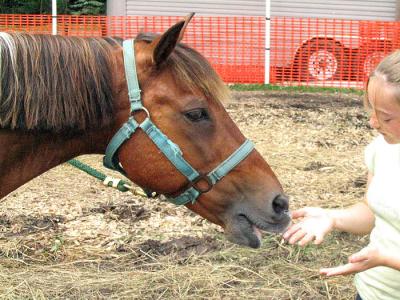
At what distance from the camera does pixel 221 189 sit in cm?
260

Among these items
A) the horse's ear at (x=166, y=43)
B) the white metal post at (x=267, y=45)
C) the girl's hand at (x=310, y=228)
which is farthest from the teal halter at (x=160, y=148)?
the white metal post at (x=267, y=45)

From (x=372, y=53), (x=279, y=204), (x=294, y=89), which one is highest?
(x=372, y=53)

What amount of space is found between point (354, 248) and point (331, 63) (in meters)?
7.71

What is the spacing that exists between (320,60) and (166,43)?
32.0 ft

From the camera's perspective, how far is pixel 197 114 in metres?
2.51

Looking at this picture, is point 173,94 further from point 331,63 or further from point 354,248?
point 331,63

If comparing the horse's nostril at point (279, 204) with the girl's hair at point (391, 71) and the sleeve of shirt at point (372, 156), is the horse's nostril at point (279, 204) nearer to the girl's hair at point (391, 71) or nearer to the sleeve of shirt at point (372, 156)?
the sleeve of shirt at point (372, 156)

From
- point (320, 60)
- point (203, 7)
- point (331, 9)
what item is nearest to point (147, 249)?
point (320, 60)

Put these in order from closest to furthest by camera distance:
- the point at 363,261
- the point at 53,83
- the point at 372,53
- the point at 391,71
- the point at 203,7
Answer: the point at 363,261, the point at 391,71, the point at 53,83, the point at 372,53, the point at 203,7

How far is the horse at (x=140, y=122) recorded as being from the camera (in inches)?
94.6

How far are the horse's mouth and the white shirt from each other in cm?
38

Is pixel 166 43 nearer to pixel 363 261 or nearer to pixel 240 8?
pixel 363 261

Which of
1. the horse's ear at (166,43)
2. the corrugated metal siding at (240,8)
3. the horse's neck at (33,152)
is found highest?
the corrugated metal siding at (240,8)

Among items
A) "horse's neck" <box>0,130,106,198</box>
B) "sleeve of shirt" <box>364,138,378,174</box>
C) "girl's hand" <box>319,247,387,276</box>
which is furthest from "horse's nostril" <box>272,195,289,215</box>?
"horse's neck" <box>0,130,106,198</box>
